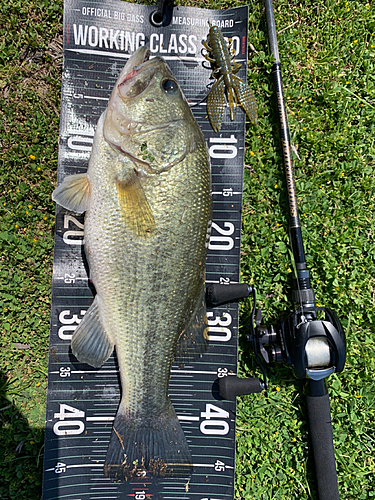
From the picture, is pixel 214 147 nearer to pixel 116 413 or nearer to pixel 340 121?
pixel 340 121

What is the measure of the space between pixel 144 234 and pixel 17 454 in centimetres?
205

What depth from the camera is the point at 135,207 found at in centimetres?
195

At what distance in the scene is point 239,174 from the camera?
2.61 m

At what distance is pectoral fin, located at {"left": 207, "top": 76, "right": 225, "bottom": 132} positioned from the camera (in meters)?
2.57

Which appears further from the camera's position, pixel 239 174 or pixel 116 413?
pixel 239 174

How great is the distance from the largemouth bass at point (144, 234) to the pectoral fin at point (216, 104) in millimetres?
538

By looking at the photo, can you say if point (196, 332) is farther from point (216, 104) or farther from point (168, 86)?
point (216, 104)

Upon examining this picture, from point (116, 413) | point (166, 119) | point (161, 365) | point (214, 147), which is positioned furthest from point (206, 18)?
point (116, 413)

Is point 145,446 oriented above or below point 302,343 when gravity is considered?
below

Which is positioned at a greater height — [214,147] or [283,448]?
[214,147]

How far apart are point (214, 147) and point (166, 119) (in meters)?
Result: 0.70

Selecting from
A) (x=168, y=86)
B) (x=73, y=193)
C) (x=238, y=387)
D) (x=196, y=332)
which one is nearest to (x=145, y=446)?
(x=238, y=387)

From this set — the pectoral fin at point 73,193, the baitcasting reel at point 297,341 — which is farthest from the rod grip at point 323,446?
the pectoral fin at point 73,193

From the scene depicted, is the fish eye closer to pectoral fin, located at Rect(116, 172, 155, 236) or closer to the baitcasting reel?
pectoral fin, located at Rect(116, 172, 155, 236)
